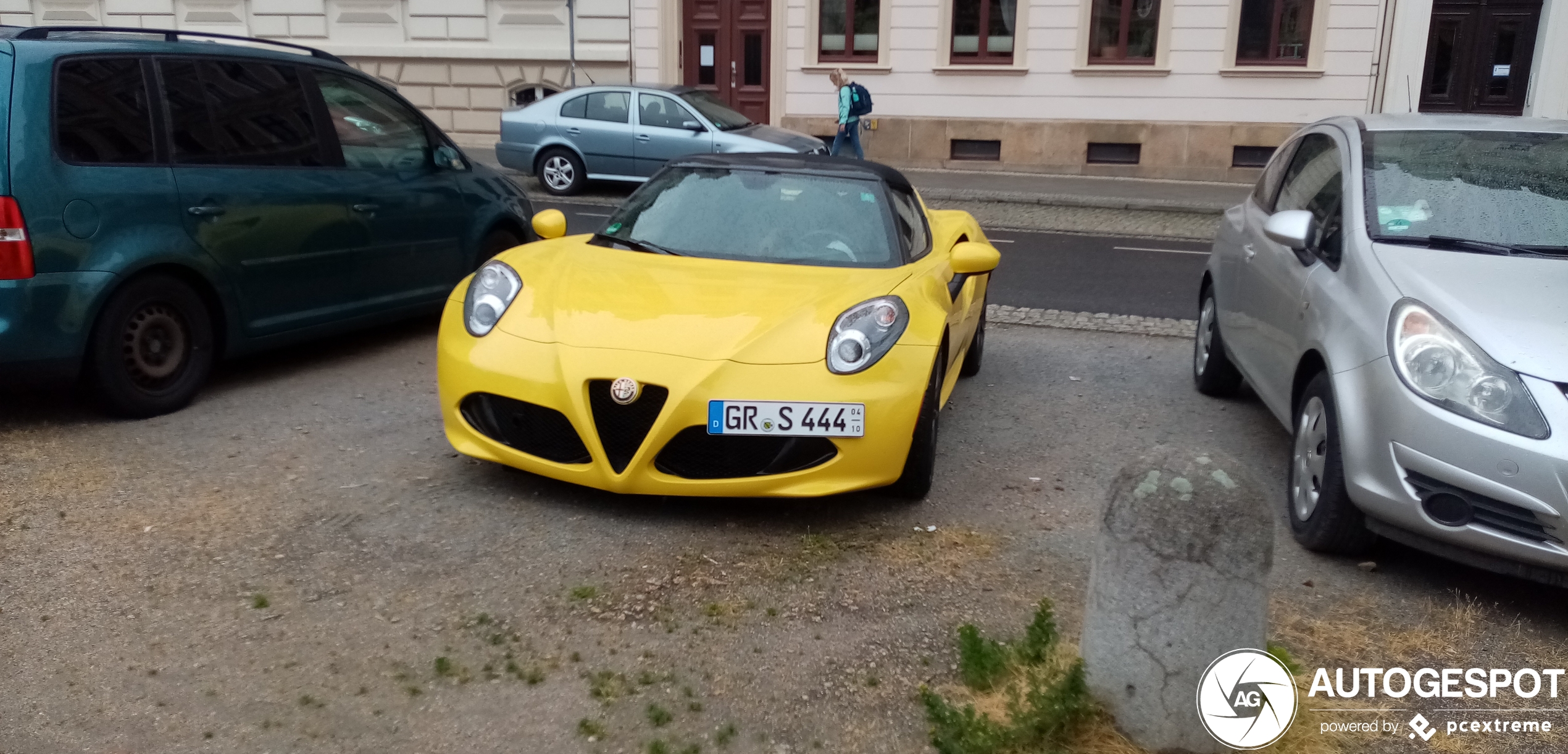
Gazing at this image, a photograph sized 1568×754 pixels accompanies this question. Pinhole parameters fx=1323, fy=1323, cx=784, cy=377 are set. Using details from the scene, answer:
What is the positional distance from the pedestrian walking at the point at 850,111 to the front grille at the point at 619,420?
45.3ft

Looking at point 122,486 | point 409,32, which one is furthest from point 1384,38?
point 122,486

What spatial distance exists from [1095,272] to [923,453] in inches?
275

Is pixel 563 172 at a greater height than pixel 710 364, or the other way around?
pixel 710 364

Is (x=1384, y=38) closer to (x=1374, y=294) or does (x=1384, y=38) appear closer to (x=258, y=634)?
(x=1374, y=294)

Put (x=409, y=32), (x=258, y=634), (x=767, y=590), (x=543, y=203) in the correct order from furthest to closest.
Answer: (x=409, y=32), (x=543, y=203), (x=767, y=590), (x=258, y=634)

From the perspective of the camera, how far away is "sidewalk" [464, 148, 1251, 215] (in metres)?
16.6

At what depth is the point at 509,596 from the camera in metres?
4.09

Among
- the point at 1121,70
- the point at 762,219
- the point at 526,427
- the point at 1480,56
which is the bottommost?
the point at 526,427

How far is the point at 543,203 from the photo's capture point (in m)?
16.1

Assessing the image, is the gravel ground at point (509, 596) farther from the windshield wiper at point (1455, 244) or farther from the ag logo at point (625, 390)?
the windshield wiper at point (1455, 244)

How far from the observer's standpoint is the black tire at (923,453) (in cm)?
488

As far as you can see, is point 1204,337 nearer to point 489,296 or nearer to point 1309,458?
point 1309,458

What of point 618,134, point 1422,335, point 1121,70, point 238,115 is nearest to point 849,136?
point 618,134

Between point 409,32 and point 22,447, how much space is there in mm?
18833
